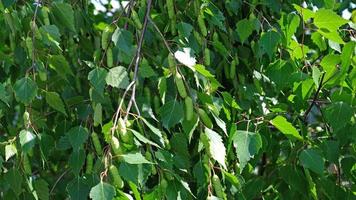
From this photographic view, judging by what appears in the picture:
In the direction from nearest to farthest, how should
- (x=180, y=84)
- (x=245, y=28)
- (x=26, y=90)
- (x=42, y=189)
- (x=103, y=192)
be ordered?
1. (x=103, y=192)
2. (x=180, y=84)
3. (x=26, y=90)
4. (x=42, y=189)
5. (x=245, y=28)

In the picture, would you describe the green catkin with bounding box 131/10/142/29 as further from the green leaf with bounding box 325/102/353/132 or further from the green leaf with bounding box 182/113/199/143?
the green leaf with bounding box 325/102/353/132

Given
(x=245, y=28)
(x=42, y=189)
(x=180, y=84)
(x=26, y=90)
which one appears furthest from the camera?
(x=245, y=28)

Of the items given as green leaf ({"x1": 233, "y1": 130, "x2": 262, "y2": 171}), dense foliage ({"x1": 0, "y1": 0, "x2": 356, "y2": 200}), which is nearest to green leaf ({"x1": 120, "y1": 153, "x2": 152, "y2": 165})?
dense foliage ({"x1": 0, "y1": 0, "x2": 356, "y2": 200})

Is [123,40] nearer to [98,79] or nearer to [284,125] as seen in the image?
[98,79]

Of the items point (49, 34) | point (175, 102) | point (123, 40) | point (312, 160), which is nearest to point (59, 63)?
point (49, 34)

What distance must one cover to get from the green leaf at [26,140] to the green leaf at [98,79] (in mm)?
151

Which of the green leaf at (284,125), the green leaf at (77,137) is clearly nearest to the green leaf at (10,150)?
the green leaf at (77,137)

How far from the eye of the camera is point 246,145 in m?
1.22

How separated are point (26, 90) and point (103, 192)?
12.7 inches

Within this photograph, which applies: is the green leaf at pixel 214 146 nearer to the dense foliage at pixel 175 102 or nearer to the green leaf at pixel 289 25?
the dense foliage at pixel 175 102

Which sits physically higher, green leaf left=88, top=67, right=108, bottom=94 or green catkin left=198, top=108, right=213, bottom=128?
green leaf left=88, top=67, right=108, bottom=94

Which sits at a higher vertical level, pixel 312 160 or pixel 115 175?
pixel 115 175

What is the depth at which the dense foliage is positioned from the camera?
45.3 inches

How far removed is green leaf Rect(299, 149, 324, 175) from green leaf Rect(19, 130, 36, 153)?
517 millimetres
